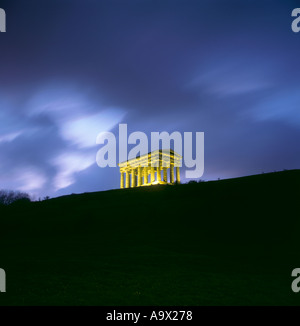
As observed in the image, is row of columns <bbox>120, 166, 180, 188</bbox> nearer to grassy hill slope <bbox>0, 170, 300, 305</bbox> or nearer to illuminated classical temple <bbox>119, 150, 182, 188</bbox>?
illuminated classical temple <bbox>119, 150, 182, 188</bbox>

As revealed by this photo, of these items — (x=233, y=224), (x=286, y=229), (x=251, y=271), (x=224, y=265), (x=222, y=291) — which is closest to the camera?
(x=222, y=291)

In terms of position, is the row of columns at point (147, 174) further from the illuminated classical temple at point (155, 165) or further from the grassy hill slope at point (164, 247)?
the grassy hill slope at point (164, 247)

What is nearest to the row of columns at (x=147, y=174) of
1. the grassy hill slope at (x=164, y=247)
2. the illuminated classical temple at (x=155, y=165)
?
the illuminated classical temple at (x=155, y=165)

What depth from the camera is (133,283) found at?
34.3ft

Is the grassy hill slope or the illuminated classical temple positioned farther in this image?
the illuminated classical temple

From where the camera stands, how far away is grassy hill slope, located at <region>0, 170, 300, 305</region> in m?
9.58

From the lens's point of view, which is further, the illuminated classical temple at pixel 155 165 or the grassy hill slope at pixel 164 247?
the illuminated classical temple at pixel 155 165

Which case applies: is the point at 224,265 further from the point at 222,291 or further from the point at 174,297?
the point at 174,297

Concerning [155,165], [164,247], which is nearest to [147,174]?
[155,165]

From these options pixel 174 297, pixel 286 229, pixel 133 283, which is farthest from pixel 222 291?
pixel 286 229

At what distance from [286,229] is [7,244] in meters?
20.9

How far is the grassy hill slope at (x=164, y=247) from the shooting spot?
31.4 feet


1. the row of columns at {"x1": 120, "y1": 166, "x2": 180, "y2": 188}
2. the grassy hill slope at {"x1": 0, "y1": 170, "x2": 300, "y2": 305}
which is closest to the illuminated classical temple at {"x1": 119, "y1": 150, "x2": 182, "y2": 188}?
the row of columns at {"x1": 120, "y1": 166, "x2": 180, "y2": 188}
